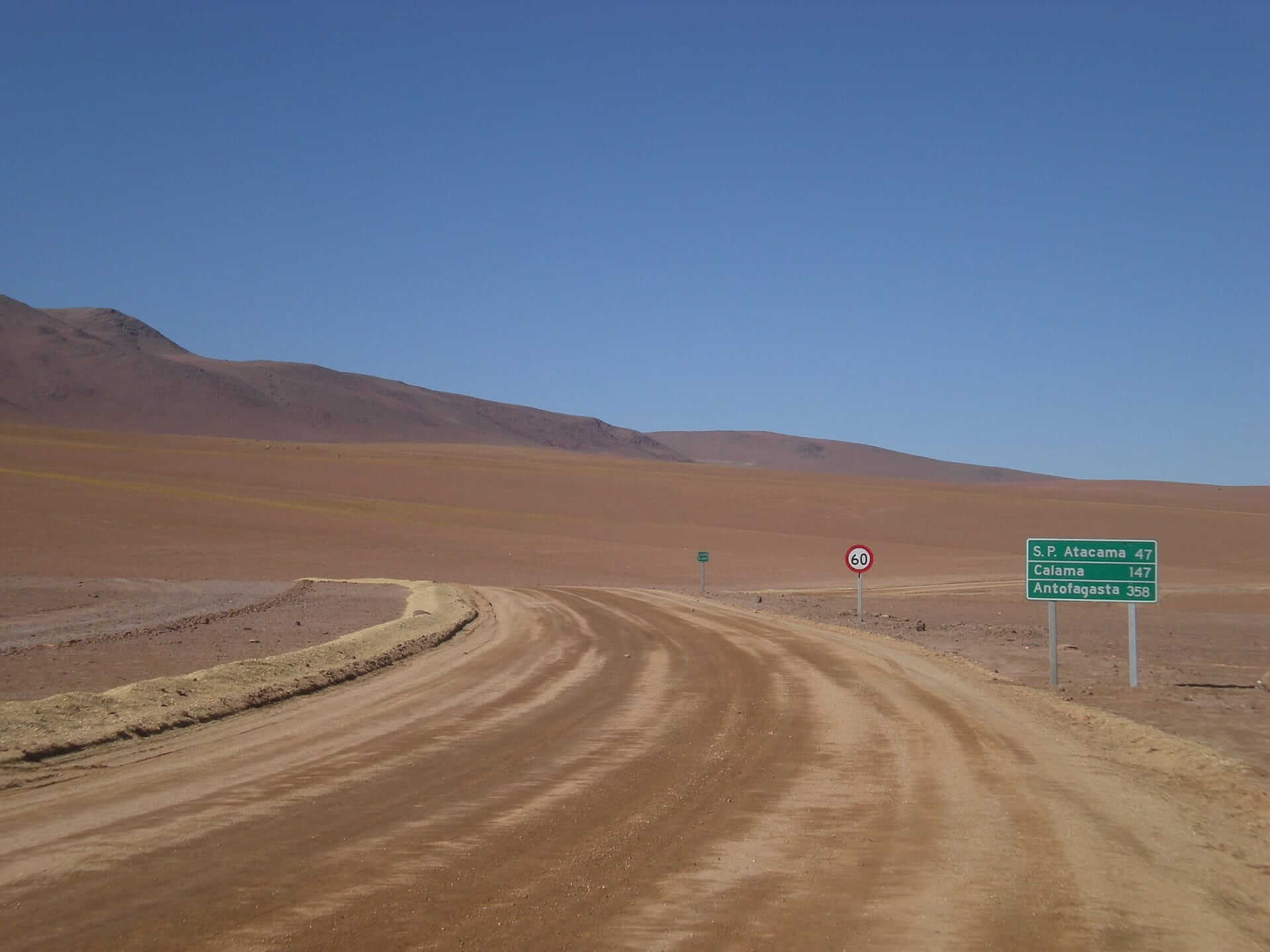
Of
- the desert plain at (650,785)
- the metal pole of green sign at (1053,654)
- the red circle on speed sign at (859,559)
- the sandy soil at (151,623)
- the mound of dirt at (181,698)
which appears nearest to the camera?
the desert plain at (650,785)

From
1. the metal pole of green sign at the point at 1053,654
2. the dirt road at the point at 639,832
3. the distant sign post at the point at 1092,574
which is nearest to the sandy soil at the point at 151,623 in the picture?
the dirt road at the point at 639,832

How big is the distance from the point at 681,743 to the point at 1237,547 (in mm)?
63922

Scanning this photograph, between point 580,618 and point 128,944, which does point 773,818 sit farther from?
point 580,618

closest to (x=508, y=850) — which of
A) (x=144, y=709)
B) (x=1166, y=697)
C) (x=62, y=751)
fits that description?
(x=62, y=751)

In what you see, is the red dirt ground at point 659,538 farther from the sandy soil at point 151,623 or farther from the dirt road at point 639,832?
the dirt road at point 639,832

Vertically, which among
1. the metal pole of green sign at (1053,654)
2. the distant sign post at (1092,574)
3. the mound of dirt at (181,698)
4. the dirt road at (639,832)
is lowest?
the dirt road at (639,832)

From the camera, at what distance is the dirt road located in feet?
18.6

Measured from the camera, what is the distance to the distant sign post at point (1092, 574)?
15672 mm

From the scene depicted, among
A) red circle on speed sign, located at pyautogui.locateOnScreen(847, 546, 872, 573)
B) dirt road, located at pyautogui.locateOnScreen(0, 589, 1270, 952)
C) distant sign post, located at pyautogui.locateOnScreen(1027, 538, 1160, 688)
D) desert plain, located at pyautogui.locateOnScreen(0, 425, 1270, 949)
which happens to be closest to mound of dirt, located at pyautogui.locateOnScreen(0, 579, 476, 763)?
desert plain, located at pyautogui.locateOnScreen(0, 425, 1270, 949)

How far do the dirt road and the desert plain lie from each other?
0.03 metres

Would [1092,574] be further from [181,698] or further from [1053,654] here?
[181,698]

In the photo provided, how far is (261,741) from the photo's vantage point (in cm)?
1043

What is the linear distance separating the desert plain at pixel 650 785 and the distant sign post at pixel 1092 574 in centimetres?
114

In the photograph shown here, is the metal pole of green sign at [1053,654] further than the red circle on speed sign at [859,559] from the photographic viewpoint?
No
